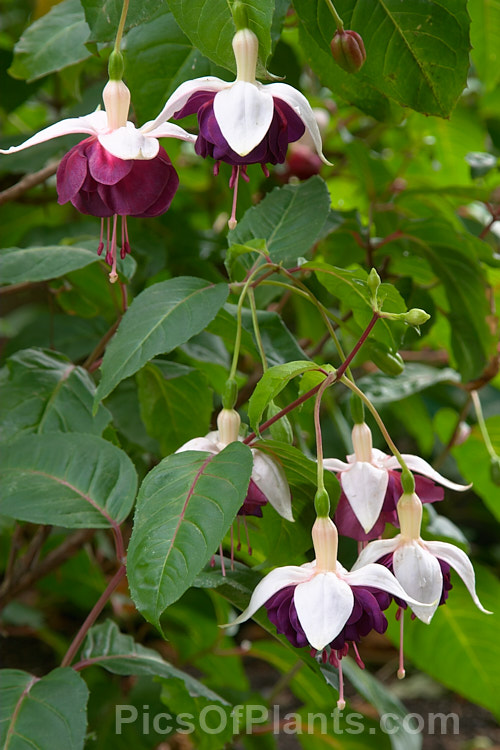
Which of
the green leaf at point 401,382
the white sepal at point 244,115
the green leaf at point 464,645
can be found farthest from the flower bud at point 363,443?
the green leaf at point 464,645

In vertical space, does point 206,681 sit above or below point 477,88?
below

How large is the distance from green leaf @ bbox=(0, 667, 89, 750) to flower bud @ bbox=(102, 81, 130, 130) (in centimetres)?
41

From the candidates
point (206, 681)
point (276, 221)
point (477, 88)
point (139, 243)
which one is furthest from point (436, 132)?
point (206, 681)

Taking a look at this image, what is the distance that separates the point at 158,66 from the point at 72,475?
328 mm

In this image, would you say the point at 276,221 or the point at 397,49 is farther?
the point at 276,221

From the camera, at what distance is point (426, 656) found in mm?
1042

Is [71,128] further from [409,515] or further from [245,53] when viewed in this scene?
[409,515]

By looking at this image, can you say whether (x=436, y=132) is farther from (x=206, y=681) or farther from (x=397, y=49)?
(x=206, y=681)

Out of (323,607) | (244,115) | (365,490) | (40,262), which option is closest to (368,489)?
(365,490)

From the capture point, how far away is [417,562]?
48cm

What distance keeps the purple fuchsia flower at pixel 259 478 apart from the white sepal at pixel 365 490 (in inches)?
1.6

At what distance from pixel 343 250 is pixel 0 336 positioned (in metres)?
1.13

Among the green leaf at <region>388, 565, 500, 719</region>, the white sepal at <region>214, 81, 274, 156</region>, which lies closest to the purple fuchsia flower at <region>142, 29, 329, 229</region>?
the white sepal at <region>214, 81, 274, 156</region>

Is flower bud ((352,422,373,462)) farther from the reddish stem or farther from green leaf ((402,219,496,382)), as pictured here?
green leaf ((402,219,496,382))
